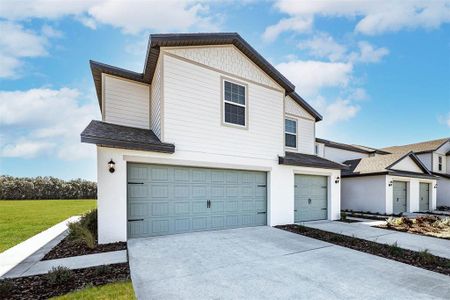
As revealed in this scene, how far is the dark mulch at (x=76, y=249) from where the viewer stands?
6.07 m

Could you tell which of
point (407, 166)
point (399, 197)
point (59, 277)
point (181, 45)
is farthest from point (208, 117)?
point (407, 166)

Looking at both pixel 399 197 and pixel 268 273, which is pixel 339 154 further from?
pixel 268 273

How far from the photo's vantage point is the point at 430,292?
13.2 feet

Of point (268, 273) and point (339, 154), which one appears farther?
point (339, 154)

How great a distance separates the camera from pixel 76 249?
21.2 ft

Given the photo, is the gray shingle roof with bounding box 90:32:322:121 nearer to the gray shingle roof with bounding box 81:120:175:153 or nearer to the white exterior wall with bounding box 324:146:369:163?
the gray shingle roof with bounding box 81:120:175:153

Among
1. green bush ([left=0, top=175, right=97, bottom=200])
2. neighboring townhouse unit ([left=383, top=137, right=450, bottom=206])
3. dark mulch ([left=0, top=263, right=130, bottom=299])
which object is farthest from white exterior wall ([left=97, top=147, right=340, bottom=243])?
green bush ([left=0, top=175, right=97, bottom=200])

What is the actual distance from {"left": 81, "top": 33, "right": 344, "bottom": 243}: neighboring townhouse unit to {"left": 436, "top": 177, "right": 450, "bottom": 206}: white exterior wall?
17762mm

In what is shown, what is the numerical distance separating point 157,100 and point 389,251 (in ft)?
28.3

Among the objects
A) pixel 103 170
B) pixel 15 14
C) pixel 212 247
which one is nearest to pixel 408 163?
pixel 212 247

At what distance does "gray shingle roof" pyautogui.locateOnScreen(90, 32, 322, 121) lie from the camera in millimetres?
7895

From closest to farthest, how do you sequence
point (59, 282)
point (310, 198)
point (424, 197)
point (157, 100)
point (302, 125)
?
point (59, 282) → point (157, 100) → point (310, 198) → point (302, 125) → point (424, 197)

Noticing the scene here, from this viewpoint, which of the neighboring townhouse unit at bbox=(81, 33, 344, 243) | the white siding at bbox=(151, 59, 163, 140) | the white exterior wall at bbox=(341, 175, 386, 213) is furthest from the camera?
the white exterior wall at bbox=(341, 175, 386, 213)

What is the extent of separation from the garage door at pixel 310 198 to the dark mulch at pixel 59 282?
8189mm
